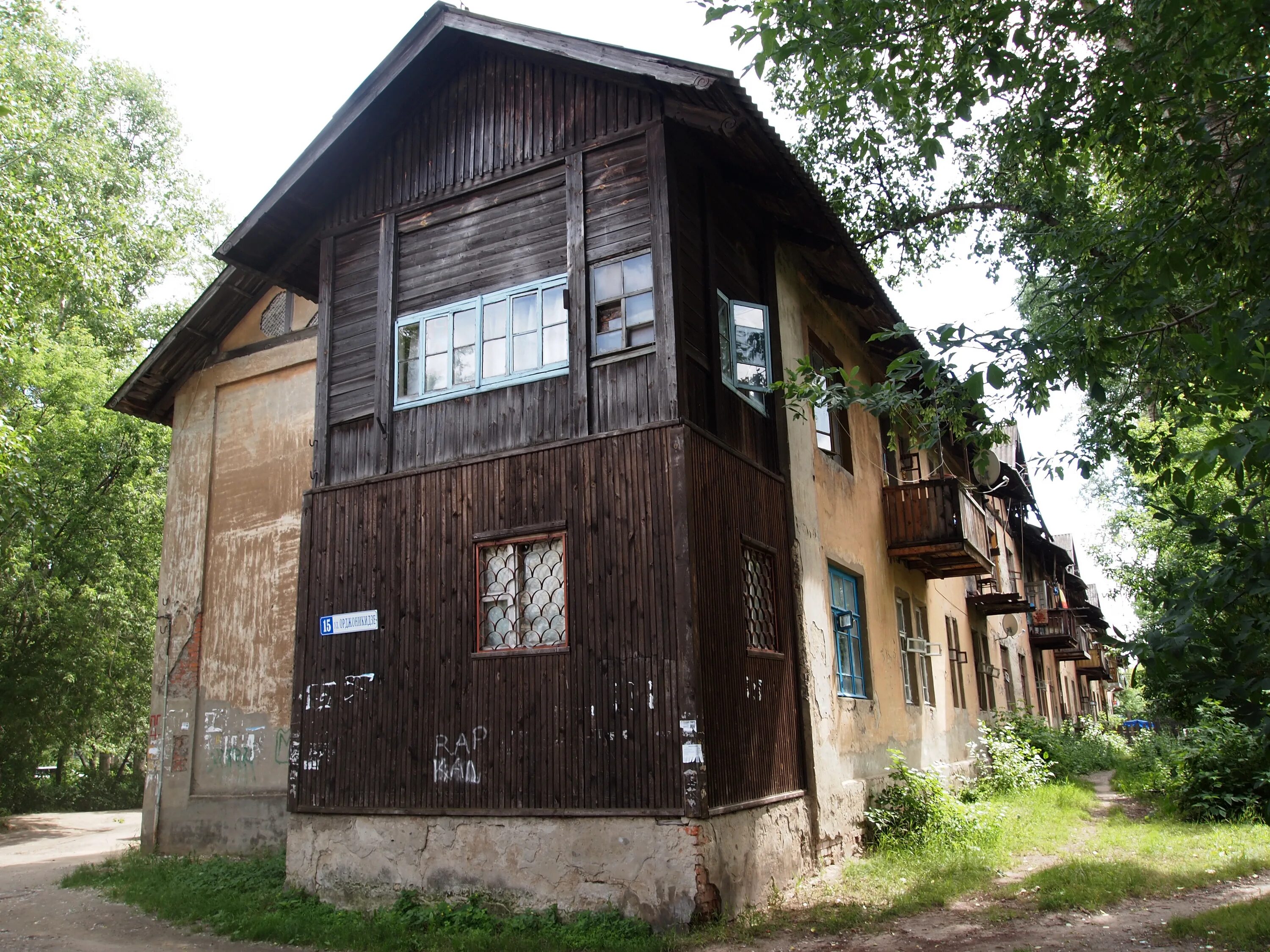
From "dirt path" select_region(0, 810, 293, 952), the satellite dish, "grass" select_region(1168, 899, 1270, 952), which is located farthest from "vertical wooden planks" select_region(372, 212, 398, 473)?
the satellite dish

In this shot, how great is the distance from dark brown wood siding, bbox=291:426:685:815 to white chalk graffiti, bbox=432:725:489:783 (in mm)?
16

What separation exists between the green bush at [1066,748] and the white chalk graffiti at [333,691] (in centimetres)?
1390

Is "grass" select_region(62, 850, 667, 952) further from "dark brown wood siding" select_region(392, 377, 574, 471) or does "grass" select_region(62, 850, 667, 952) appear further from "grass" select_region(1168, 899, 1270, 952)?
"dark brown wood siding" select_region(392, 377, 574, 471)

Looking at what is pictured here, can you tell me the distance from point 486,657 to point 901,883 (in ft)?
14.8

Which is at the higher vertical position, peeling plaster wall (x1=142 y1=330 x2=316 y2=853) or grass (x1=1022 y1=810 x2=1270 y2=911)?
peeling plaster wall (x1=142 y1=330 x2=316 y2=853)

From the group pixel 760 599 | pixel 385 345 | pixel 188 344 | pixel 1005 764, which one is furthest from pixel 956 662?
pixel 188 344

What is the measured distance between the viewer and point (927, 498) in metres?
14.5

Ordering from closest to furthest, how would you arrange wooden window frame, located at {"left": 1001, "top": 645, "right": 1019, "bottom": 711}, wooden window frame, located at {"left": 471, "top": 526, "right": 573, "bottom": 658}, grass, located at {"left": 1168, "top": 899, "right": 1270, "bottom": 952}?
grass, located at {"left": 1168, "top": 899, "right": 1270, "bottom": 952} < wooden window frame, located at {"left": 471, "top": 526, "right": 573, "bottom": 658} < wooden window frame, located at {"left": 1001, "top": 645, "right": 1019, "bottom": 711}

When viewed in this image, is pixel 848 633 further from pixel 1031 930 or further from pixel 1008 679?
pixel 1008 679

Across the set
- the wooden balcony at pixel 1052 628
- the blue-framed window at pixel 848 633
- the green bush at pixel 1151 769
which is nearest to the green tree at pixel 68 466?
the blue-framed window at pixel 848 633

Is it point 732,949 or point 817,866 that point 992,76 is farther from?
point 817,866

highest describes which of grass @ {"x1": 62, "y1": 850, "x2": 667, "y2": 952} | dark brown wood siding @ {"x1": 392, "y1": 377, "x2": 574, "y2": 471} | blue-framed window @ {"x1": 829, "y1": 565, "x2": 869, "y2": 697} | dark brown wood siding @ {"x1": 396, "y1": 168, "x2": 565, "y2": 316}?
dark brown wood siding @ {"x1": 396, "y1": 168, "x2": 565, "y2": 316}

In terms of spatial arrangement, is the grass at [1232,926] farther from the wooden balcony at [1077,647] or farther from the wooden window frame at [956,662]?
the wooden balcony at [1077,647]

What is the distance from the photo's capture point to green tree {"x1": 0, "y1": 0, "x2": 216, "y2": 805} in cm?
1759
